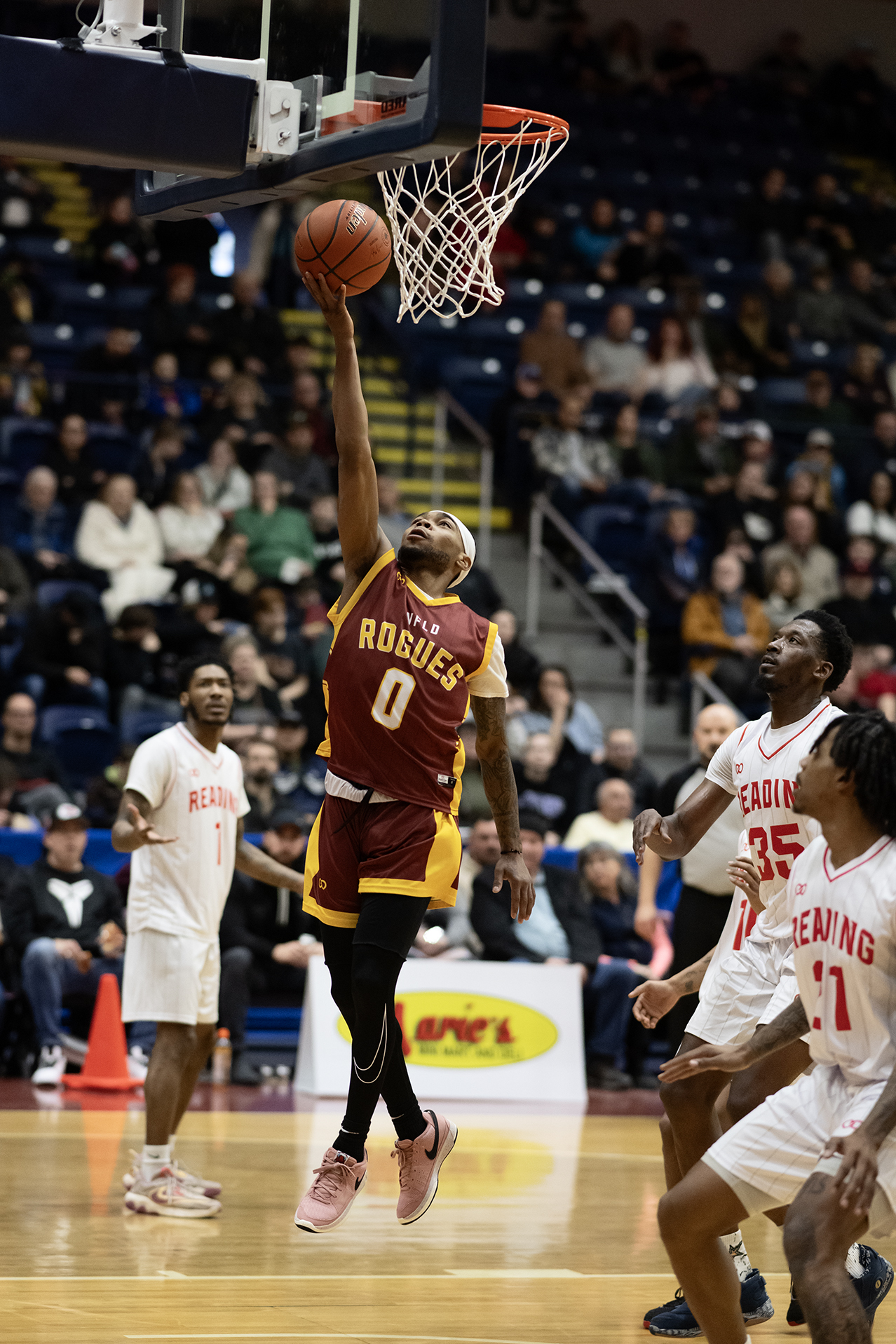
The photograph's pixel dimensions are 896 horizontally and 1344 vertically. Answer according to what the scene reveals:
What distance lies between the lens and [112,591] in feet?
41.7

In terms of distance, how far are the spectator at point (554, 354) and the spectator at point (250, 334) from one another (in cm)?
223

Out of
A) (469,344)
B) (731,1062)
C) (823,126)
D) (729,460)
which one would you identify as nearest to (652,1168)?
(731,1062)

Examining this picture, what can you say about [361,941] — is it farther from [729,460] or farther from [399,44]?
[729,460]

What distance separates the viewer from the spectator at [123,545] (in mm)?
12742

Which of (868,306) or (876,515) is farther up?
(868,306)

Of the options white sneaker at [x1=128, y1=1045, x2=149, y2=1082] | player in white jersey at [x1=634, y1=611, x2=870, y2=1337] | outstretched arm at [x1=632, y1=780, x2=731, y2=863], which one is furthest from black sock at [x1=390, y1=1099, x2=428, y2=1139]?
white sneaker at [x1=128, y1=1045, x2=149, y2=1082]

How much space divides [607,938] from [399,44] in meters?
7.17

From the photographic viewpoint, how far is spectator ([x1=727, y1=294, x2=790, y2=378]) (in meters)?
17.2

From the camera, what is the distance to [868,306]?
18359 millimetres

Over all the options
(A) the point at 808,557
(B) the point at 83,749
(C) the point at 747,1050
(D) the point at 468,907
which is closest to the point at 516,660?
(D) the point at 468,907

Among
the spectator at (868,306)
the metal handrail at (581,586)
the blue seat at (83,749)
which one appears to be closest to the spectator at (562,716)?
the metal handrail at (581,586)

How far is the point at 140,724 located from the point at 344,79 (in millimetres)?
6919

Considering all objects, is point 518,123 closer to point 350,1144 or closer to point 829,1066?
point 350,1144

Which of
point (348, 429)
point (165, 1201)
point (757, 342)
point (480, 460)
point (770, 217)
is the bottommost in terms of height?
point (165, 1201)
